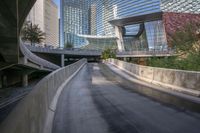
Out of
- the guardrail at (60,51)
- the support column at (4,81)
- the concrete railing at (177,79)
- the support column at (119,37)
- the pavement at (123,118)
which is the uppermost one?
the support column at (119,37)

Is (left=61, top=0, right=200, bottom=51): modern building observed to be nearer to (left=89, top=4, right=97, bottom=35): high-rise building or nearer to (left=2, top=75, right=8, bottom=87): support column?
(left=89, top=4, right=97, bottom=35): high-rise building

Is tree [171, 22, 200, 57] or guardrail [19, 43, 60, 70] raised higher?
tree [171, 22, 200, 57]

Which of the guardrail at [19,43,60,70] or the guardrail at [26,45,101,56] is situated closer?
the guardrail at [19,43,60,70]

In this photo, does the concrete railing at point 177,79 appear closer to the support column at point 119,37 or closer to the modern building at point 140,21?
the modern building at point 140,21

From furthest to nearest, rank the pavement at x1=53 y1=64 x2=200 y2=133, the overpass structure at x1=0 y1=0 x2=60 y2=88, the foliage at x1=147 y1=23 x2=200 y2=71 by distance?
the foliage at x1=147 y1=23 x2=200 y2=71, the overpass structure at x1=0 y1=0 x2=60 y2=88, the pavement at x1=53 y1=64 x2=200 y2=133

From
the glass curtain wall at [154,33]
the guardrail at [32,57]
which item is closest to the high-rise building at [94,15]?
the glass curtain wall at [154,33]

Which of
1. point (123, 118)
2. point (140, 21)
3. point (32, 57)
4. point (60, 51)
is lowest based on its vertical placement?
point (123, 118)

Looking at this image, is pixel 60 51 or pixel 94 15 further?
pixel 94 15

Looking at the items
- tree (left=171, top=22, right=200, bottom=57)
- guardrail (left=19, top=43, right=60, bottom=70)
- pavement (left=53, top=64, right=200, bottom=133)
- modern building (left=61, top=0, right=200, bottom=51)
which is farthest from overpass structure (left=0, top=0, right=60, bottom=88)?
modern building (left=61, top=0, right=200, bottom=51)

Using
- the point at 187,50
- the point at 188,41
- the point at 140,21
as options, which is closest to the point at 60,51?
the point at 140,21

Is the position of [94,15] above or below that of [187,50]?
above

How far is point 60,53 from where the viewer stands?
93.2 metres

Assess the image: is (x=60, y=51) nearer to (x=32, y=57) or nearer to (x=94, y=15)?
(x=32, y=57)

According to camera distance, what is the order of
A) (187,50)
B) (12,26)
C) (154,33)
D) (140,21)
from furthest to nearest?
1. (140,21)
2. (154,33)
3. (187,50)
4. (12,26)
